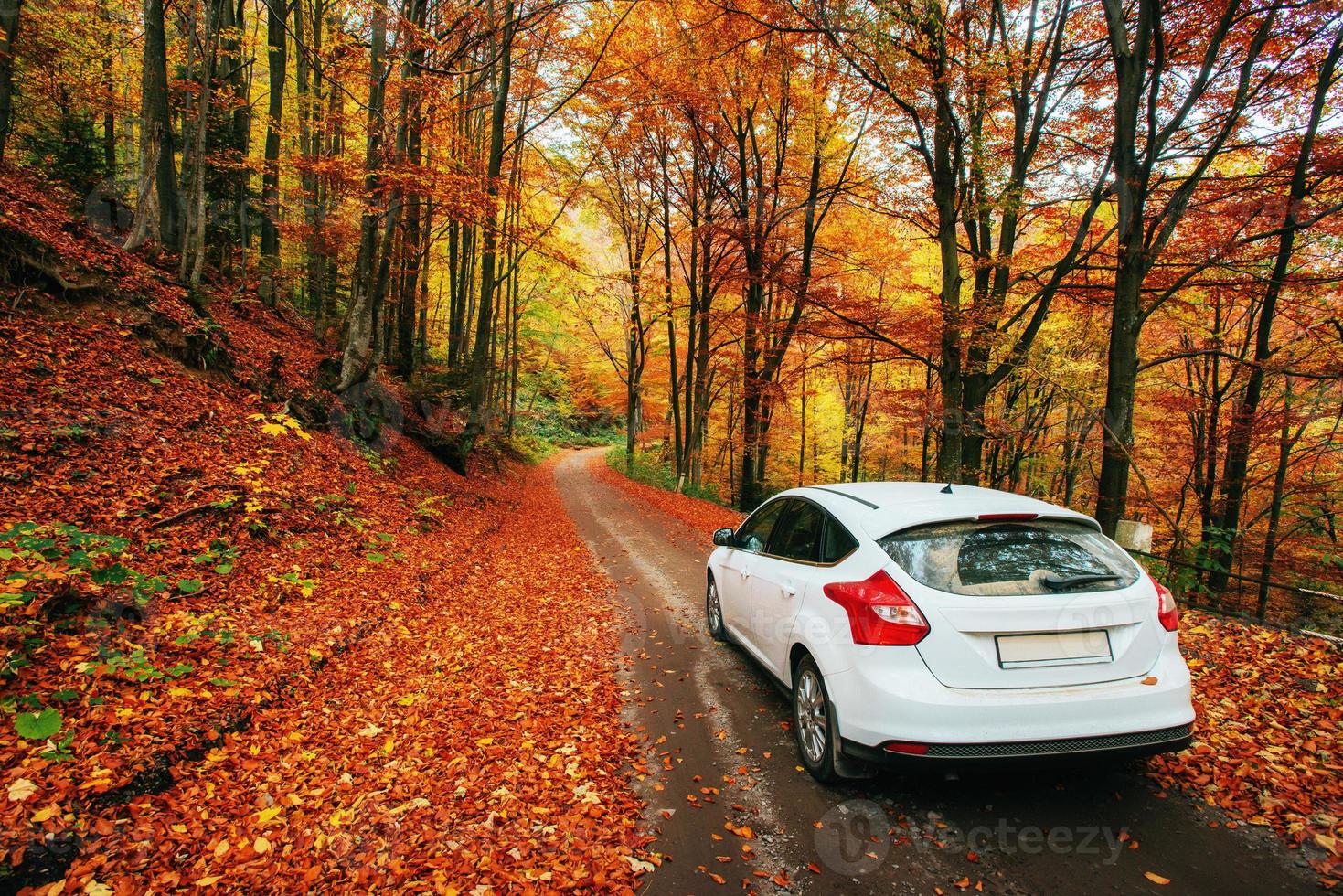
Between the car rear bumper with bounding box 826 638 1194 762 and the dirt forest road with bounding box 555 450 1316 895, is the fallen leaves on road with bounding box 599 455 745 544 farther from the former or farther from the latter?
the car rear bumper with bounding box 826 638 1194 762

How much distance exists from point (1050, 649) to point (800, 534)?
176 centimetres

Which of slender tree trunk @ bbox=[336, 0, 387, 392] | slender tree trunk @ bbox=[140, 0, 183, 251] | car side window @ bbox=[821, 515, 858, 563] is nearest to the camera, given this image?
car side window @ bbox=[821, 515, 858, 563]

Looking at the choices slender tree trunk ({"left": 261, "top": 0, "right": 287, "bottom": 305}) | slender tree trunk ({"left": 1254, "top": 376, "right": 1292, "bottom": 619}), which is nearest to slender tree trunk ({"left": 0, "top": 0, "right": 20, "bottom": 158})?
slender tree trunk ({"left": 261, "top": 0, "right": 287, "bottom": 305})

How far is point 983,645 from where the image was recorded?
2828 mm

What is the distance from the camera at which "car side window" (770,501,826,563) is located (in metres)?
4.01

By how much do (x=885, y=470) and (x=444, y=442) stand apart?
23.9 meters

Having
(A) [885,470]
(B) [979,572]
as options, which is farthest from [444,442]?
(A) [885,470]

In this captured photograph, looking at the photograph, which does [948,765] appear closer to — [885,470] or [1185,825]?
[1185,825]

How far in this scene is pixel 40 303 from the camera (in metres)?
6.75

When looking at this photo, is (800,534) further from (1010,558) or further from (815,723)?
(1010,558)

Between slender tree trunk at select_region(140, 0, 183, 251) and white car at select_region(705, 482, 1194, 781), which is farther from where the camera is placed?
slender tree trunk at select_region(140, 0, 183, 251)

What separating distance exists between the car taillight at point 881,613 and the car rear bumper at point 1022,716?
82mm

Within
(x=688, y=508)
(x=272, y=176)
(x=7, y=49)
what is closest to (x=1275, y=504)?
(x=688, y=508)

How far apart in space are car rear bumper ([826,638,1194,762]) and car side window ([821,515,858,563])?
743mm
